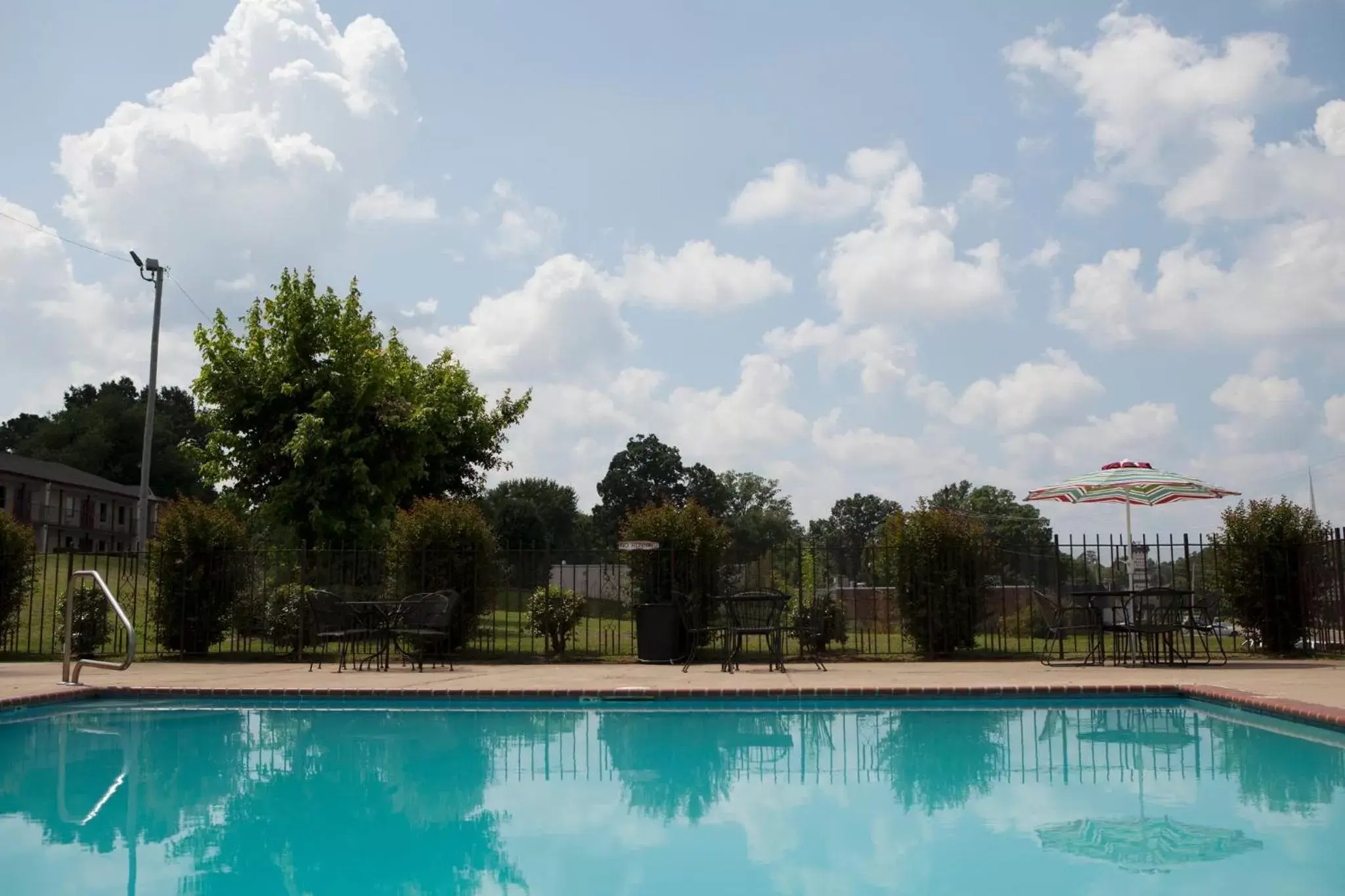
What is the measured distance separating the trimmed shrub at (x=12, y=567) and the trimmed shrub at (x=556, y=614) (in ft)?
23.8

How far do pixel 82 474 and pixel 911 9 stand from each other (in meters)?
62.3

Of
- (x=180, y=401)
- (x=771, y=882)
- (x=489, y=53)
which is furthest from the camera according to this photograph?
(x=180, y=401)

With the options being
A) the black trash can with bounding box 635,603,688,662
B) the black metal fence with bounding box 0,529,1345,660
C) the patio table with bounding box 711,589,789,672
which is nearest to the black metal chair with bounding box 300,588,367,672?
the black metal fence with bounding box 0,529,1345,660

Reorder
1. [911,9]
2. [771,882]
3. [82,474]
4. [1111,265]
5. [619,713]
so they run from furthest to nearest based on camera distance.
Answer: [82,474], [1111,265], [911,9], [619,713], [771,882]

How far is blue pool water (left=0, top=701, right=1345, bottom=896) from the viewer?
4941mm

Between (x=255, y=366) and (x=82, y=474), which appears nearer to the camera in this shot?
(x=255, y=366)

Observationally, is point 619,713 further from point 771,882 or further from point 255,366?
point 255,366

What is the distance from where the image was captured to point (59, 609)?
18.5 metres

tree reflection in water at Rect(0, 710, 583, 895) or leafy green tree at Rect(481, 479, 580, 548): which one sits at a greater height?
leafy green tree at Rect(481, 479, 580, 548)

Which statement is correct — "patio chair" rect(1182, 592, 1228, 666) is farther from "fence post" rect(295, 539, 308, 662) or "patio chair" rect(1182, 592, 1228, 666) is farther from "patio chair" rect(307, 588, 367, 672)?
"fence post" rect(295, 539, 308, 662)

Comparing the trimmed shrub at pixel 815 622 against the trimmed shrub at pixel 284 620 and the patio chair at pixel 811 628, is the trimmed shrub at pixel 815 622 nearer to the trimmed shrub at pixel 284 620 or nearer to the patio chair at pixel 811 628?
the patio chair at pixel 811 628

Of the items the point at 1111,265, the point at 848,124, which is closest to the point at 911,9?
the point at 848,124

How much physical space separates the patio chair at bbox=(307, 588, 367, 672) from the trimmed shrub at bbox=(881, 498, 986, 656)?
7067mm

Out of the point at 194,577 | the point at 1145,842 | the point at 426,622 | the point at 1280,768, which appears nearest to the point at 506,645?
the point at 426,622
